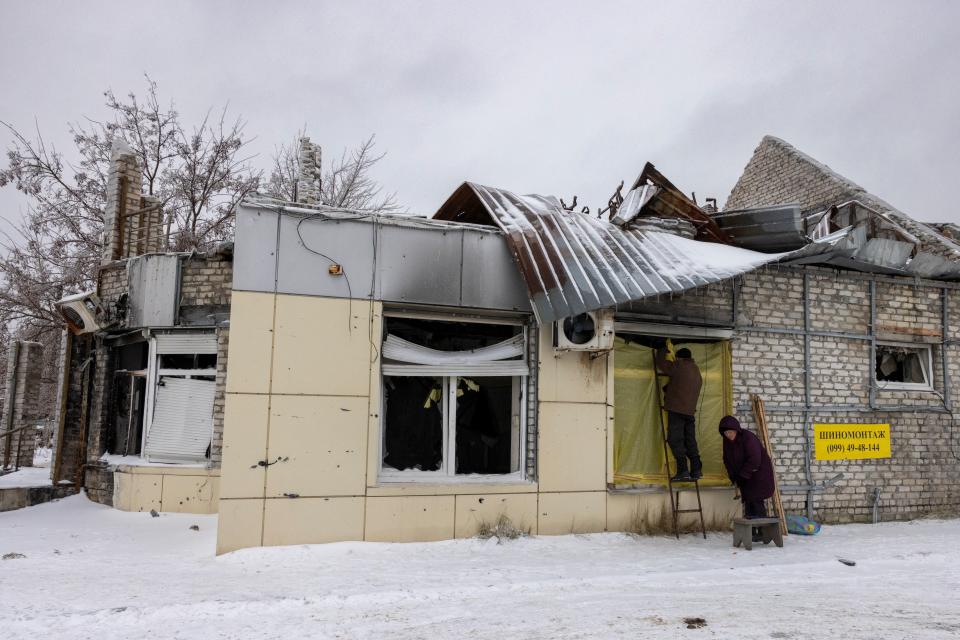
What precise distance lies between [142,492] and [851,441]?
953 cm

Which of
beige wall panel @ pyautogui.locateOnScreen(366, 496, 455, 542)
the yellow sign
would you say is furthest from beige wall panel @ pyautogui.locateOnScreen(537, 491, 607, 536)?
the yellow sign

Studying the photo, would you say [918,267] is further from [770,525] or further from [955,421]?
[770,525]

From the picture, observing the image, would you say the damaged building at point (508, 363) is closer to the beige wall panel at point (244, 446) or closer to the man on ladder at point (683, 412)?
the beige wall panel at point (244, 446)

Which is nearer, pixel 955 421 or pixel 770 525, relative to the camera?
pixel 770 525

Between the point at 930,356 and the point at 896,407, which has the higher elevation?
the point at 930,356

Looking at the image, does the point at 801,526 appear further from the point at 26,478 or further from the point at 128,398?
the point at 26,478

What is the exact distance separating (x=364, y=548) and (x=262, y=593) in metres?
1.37

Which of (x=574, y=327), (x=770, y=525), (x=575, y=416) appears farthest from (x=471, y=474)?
(x=770, y=525)

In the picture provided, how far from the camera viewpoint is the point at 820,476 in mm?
8281

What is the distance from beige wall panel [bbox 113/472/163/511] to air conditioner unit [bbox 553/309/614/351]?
6022mm

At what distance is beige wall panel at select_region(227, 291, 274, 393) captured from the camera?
626cm

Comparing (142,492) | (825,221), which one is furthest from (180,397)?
(825,221)

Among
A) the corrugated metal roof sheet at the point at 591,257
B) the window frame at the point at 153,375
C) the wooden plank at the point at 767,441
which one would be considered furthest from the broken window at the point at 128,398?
the wooden plank at the point at 767,441

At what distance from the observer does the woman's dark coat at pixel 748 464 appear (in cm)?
719
